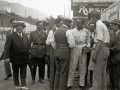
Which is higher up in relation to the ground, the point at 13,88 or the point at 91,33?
the point at 91,33

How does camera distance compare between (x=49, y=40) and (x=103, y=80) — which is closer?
(x=103, y=80)

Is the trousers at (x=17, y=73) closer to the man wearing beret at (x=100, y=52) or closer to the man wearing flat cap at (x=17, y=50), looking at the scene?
the man wearing flat cap at (x=17, y=50)

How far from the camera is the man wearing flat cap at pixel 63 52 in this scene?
511 cm

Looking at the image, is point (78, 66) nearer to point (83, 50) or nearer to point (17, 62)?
point (83, 50)

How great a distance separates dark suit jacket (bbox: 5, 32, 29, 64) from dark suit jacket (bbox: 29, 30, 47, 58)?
854mm

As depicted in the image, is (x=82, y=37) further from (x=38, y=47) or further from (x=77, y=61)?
(x=38, y=47)

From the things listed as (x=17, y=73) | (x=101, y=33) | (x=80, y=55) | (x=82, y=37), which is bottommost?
(x=17, y=73)

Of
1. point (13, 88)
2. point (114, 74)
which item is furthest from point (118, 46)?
point (13, 88)

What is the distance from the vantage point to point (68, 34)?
5078 millimetres

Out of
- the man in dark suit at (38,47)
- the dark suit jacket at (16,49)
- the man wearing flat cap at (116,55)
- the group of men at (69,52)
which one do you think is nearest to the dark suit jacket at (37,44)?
the man in dark suit at (38,47)

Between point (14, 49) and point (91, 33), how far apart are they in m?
2.53

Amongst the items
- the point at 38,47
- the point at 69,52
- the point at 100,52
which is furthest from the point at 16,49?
the point at 100,52

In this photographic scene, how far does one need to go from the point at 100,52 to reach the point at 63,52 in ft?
3.54

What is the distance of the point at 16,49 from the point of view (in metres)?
5.42
